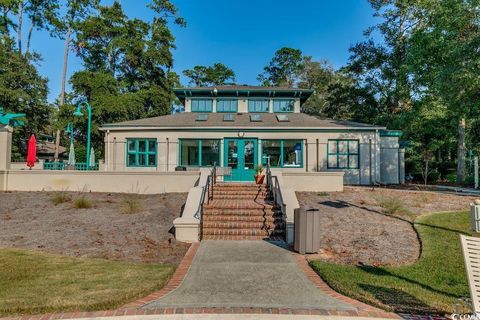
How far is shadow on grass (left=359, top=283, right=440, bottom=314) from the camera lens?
184 inches

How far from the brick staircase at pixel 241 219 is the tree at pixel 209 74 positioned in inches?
1407

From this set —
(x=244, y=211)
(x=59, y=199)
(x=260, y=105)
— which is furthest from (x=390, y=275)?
(x=260, y=105)

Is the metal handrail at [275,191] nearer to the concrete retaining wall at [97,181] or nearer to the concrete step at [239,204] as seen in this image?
the concrete step at [239,204]

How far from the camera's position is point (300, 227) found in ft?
26.6

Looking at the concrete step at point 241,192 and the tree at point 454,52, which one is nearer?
the concrete step at point 241,192

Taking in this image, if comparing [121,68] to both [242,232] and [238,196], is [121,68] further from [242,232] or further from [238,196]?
[242,232]

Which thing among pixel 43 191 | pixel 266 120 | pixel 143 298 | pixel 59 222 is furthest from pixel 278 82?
pixel 143 298

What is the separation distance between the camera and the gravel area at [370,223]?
7.82 meters

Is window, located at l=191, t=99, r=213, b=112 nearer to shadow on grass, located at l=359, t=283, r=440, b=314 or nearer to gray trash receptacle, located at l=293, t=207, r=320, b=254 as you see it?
gray trash receptacle, located at l=293, t=207, r=320, b=254

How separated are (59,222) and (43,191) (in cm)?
567

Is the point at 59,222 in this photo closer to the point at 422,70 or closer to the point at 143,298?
the point at 143,298

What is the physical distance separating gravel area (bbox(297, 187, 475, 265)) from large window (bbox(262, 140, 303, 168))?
15.9 ft

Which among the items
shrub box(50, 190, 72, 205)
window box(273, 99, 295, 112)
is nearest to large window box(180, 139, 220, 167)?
window box(273, 99, 295, 112)

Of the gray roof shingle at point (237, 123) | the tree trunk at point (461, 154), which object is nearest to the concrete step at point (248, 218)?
the gray roof shingle at point (237, 123)
